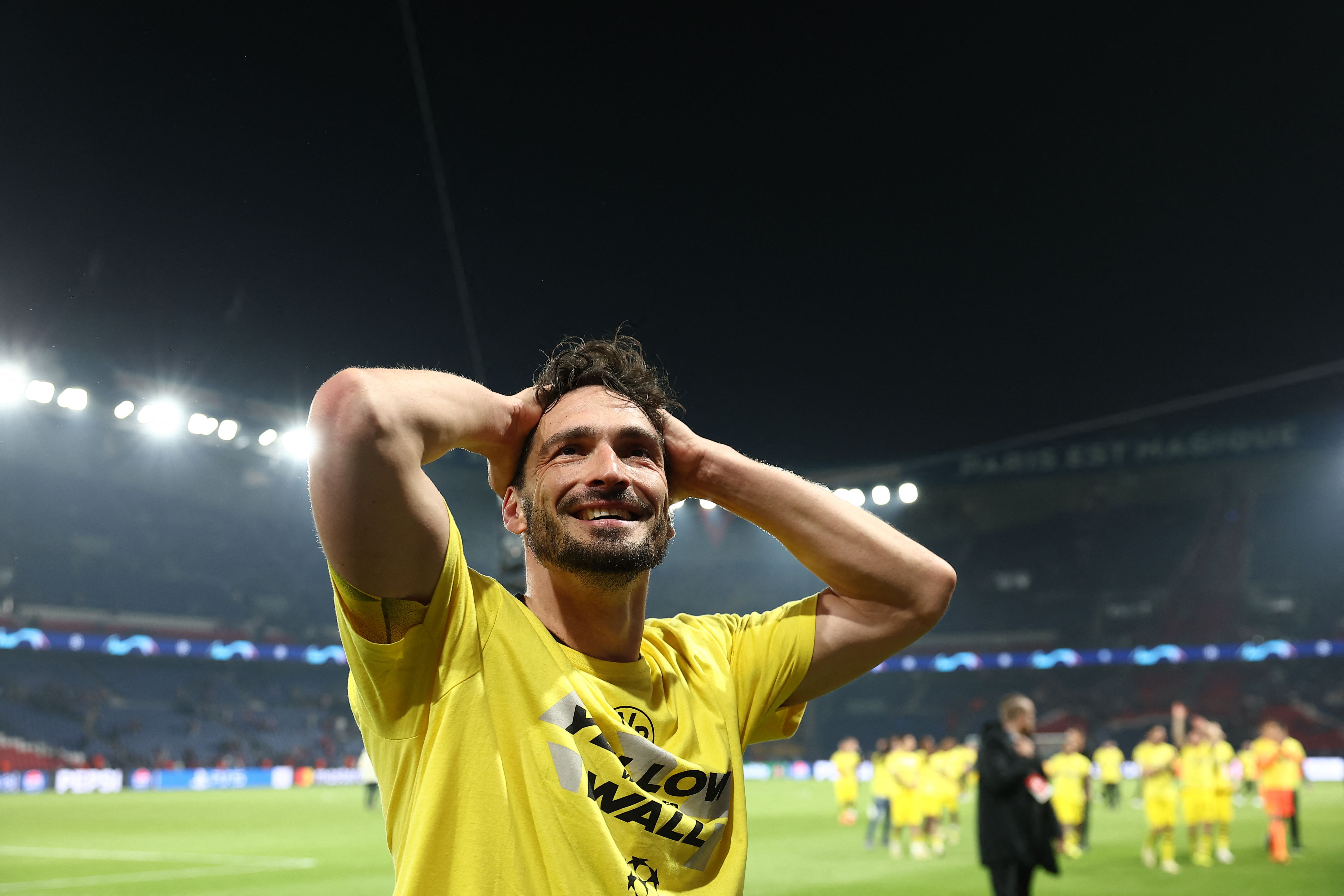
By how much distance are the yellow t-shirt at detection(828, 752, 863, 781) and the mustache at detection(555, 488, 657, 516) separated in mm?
21237

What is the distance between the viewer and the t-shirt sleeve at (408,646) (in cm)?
170

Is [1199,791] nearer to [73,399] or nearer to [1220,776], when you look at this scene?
[1220,776]

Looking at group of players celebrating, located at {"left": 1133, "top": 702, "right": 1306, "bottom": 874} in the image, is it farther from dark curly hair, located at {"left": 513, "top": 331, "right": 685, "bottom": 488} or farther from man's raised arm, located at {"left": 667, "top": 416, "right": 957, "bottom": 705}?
dark curly hair, located at {"left": 513, "top": 331, "right": 685, "bottom": 488}

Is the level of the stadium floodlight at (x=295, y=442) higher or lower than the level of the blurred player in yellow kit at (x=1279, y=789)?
higher

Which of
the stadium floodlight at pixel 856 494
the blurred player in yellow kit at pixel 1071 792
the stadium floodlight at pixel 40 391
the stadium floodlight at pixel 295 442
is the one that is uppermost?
the stadium floodlight at pixel 40 391

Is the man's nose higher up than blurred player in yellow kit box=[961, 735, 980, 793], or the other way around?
the man's nose

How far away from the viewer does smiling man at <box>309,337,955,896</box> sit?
66.4 inches

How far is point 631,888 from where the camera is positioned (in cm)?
178

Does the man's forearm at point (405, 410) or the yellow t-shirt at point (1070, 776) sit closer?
the man's forearm at point (405, 410)

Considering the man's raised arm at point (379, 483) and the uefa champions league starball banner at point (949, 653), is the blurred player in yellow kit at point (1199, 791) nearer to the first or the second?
the man's raised arm at point (379, 483)

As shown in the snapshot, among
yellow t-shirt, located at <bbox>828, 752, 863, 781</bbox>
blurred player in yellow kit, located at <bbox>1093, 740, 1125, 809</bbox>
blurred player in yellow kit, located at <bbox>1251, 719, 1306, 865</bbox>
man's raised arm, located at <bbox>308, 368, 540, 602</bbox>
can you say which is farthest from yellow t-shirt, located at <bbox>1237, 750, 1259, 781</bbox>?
man's raised arm, located at <bbox>308, 368, 540, 602</bbox>

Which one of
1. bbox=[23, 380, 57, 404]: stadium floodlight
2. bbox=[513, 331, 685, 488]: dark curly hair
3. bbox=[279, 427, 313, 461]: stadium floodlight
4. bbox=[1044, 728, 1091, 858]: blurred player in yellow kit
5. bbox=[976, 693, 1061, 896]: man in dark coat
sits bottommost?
bbox=[1044, 728, 1091, 858]: blurred player in yellow kit

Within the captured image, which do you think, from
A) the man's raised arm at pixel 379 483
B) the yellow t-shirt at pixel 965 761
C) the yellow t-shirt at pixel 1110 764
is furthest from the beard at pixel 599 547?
the yellow t-shirt at pixel 1110 764

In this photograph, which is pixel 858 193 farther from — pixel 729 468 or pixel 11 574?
pixel 11 574
